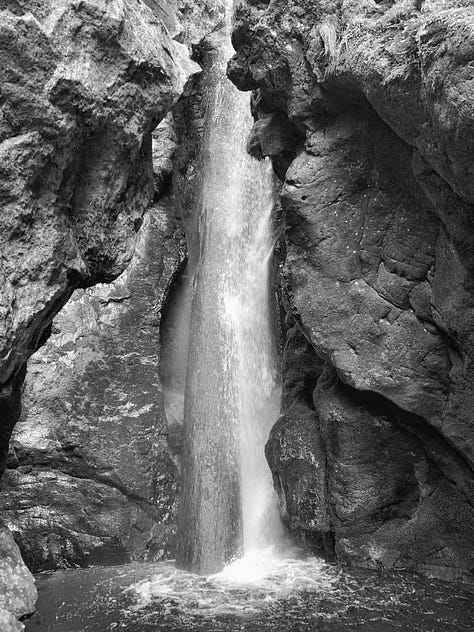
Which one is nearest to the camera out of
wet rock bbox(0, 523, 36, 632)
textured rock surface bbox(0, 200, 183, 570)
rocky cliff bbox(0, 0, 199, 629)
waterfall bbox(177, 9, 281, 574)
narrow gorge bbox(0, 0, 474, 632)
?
wet rock bbox(0, 523, 36, 632)

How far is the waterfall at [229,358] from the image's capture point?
12.5m

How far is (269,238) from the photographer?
15.5 metres

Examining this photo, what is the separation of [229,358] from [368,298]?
17.9 ft

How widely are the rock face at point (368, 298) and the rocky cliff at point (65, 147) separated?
3.18 meters

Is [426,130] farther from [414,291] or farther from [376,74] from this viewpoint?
[414,291]

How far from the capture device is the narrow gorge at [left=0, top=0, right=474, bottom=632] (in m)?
6.66

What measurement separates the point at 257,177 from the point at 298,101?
620cm

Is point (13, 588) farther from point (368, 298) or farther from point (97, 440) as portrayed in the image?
point (97, 440)

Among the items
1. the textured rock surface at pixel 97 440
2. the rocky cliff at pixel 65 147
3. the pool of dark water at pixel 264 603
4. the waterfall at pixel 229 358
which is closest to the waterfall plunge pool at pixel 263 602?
the pool of dark water at pixel 264 603

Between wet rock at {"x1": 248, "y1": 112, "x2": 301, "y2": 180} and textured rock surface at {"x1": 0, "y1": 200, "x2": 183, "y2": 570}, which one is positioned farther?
textured rock surface at {"x1": 0, "y1": 200, "x2": 183, "y2": 570}

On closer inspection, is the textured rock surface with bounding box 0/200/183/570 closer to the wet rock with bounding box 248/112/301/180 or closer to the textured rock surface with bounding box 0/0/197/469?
the wet rock with bounding box 248/112/301/180

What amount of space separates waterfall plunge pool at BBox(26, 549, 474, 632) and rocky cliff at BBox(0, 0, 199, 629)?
2804 millimetres

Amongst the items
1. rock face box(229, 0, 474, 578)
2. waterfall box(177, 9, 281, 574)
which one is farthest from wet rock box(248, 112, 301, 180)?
waterfall box(177, 9, 281, 574)

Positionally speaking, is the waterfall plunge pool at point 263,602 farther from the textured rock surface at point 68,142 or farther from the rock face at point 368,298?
the textured rock surface at point 68,142
